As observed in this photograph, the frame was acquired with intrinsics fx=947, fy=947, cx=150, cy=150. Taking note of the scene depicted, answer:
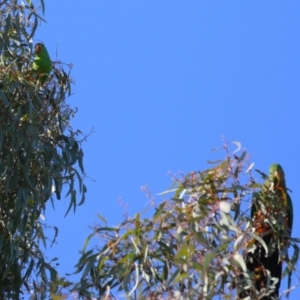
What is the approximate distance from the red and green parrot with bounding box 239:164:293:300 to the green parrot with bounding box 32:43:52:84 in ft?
5.45

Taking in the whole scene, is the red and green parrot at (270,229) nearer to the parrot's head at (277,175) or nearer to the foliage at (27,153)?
the parrot's head at (277,175)

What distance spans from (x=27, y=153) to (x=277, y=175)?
1375 mm

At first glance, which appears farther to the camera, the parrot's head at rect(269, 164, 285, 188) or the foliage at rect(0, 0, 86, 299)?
the foliage at rect(0, 0, 86, 299)

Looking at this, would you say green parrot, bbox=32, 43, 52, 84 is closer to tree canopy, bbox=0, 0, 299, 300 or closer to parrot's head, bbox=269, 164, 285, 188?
tree canopy, bbox=0, 0, 299, 300

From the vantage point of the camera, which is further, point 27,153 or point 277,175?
point 27,153

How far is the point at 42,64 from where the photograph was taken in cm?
389

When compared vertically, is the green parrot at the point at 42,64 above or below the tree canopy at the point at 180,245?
above

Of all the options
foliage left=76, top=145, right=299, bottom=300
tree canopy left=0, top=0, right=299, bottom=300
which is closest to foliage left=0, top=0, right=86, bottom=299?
→ tree canopy left=0, top=0, right=299, bottom=300

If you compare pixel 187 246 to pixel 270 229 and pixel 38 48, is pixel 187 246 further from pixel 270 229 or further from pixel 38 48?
pixel 38 48

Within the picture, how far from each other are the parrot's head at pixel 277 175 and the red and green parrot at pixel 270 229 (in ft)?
0.07

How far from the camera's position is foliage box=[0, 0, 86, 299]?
11.7 ft

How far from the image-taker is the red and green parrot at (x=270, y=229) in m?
2.33

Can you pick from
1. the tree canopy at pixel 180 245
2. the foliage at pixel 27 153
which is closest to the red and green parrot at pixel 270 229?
the tree canopy at pixel 180 245

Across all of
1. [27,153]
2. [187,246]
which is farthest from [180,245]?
[27,153]
